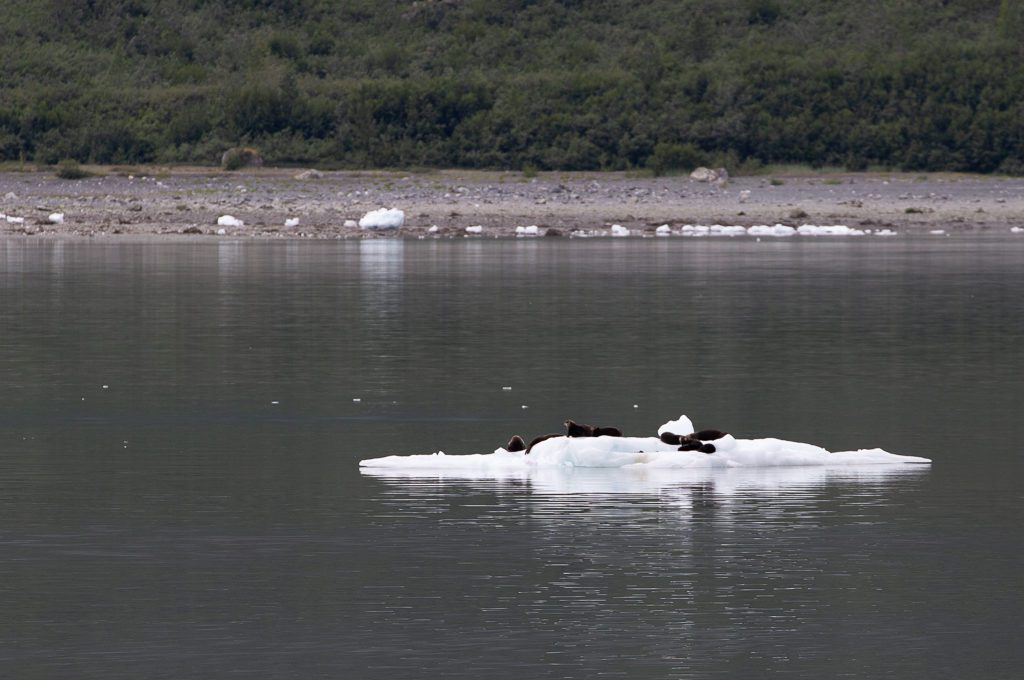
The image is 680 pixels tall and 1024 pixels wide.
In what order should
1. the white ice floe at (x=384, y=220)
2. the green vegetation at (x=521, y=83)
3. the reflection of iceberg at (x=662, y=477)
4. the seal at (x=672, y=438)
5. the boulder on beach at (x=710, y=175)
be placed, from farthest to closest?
the green vegetation at (x=521, y=83) → the boulder on beach at (x=710, y=175) → the white ice floe at (x=384, y=220) → the seal at (x=672, y=438) → the reflection of iceberg at (x=662, y=477)

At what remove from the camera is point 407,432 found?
1254cm

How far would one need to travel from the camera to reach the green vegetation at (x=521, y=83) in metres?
65.9

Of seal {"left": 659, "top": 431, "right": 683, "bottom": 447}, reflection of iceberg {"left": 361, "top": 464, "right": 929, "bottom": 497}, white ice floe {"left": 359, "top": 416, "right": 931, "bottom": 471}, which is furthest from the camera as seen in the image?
seal {"left": 659, "top": 431, "right": 683, "bottom": 447}

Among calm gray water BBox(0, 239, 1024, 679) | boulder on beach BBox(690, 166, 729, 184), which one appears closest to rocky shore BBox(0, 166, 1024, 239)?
boulder on beach BBox(690, 166, 729, 184)

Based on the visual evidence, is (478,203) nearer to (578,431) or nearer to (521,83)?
(521,83)

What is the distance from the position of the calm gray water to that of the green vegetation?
147 feet

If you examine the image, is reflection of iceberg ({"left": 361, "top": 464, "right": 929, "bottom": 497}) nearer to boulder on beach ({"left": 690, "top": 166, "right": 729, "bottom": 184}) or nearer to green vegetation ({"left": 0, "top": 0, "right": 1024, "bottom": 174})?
boulder on beach ({"left": 690, "top": 166, "right": 729, "bottom": 184})

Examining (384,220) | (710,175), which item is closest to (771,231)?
(384,220)

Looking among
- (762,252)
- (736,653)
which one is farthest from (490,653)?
(762,252)

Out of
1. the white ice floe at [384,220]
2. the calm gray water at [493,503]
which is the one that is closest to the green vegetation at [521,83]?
the white ice floe at [384,220]

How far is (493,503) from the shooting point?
392 inches

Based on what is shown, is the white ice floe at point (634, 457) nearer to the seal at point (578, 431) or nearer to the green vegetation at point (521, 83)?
the seal at point (578, 431)

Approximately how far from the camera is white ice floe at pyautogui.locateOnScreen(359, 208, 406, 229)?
43.3 m

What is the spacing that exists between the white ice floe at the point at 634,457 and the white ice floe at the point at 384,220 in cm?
3213
